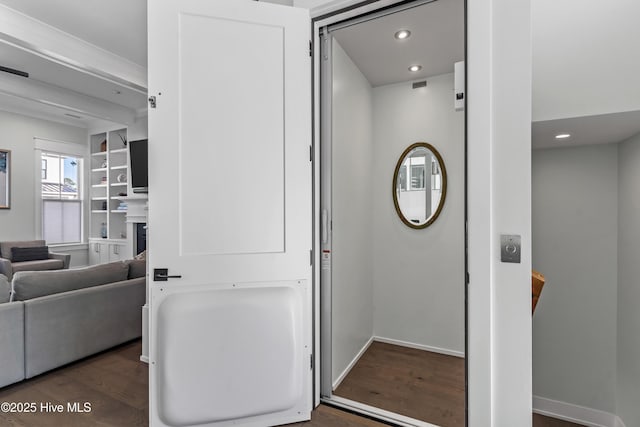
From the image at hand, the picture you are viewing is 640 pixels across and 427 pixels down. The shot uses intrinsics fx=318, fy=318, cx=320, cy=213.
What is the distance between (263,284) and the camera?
71.4 inches

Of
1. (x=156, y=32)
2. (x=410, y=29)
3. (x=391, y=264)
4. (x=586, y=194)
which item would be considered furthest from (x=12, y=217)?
(x=586, y=194)

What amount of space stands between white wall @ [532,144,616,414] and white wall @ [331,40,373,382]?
1.35m

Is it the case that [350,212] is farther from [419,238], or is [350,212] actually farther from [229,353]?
[229,353]

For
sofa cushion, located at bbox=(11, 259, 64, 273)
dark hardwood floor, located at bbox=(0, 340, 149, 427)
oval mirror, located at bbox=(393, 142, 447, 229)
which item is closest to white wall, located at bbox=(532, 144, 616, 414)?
oval mirror, located at bbox=(393, 142, 447, 229)

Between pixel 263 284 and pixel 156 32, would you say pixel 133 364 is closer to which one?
pixel 263 284

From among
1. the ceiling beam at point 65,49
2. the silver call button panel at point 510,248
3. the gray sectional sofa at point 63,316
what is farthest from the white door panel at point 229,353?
the ceiling beam at point 65,49

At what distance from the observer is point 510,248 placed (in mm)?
1437

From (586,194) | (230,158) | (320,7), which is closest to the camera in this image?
(230,158)

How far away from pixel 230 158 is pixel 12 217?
5.65 metres

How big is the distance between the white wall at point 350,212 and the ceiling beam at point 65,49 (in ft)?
8.36

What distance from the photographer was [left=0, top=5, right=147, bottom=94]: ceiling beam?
2.63 meters

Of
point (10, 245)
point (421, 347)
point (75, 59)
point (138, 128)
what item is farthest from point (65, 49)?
point (421, 347)

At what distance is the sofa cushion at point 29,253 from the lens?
4840mm

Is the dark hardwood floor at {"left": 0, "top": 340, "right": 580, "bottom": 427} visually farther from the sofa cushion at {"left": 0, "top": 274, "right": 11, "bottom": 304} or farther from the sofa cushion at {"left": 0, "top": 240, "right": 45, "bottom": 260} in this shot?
the sofa cushion at {"left": 0, "top": 240, "right": 45, "bottom": 260}
